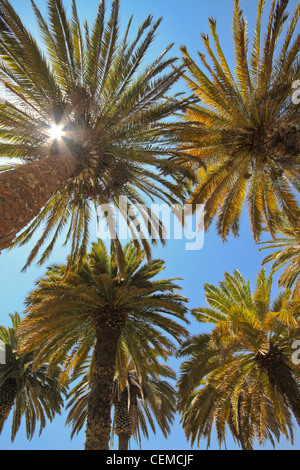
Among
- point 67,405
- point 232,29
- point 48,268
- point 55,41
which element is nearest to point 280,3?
point 232,29

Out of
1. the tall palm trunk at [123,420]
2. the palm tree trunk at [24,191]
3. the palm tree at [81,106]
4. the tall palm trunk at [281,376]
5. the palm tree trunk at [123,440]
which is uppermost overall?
the palm tree at [81,106]

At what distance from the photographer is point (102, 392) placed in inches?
402

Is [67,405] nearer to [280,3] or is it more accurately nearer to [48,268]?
[48,268]

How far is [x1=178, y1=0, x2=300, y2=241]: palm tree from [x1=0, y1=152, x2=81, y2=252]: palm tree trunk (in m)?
4.38

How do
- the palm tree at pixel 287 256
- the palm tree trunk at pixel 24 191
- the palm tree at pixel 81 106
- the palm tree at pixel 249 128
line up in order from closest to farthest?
1. the palm tree trunk at pixel 24 191
2. the palm tree at pixel 81 106
3. the palm tree at pixel 249 128
4. the palm tree at pixel 287 256

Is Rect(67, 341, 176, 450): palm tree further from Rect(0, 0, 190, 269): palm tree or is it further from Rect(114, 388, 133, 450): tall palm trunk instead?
Rect(0, 0, 190, 269): palm tree

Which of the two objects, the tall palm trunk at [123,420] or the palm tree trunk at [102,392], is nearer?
the palm tree trunk at [102,392]

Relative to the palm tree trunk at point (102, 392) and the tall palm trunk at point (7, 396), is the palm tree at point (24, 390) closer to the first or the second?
the tall palm trunk at point (7, 396)

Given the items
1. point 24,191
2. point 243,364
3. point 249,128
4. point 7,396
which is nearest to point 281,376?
point 243,364

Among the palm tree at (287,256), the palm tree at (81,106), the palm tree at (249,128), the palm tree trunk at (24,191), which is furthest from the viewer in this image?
the palm tree at (287,256)

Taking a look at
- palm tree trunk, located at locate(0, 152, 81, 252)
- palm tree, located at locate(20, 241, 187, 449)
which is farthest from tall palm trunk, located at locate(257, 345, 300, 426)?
palm tree trunk, located at locate(0, 152, 81, 252)

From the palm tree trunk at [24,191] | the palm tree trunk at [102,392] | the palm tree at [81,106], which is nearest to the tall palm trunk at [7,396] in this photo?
the palm tree trunk at [102,392]

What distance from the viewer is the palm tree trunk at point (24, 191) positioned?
4.56 metres

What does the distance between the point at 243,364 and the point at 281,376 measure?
1240 millimetres
